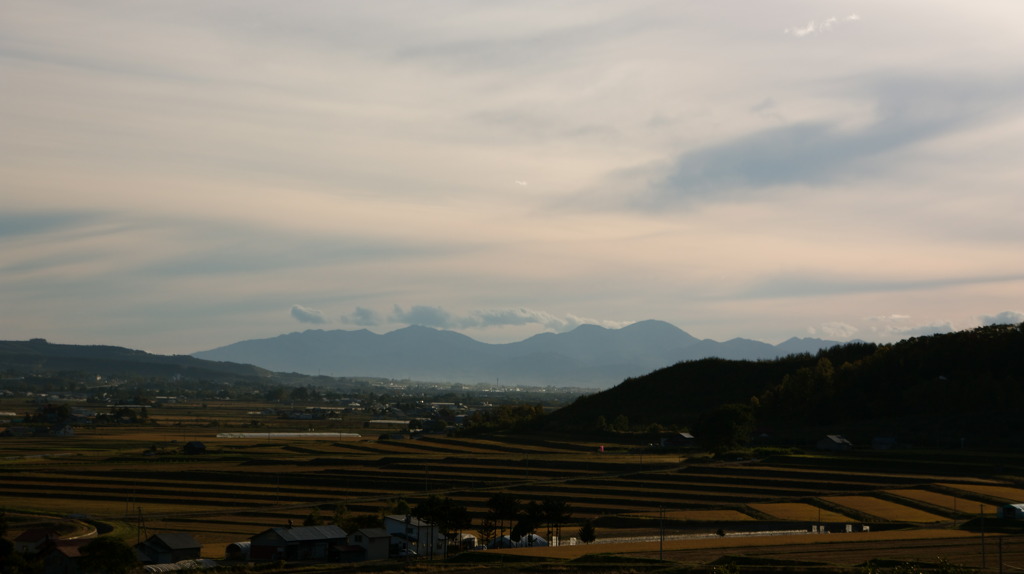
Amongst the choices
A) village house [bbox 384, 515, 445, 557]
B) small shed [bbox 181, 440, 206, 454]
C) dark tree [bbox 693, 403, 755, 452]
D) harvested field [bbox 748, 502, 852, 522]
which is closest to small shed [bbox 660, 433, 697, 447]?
dark tree [bbox 693, 403, 755, 452]

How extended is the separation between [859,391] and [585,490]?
5689 centimetres

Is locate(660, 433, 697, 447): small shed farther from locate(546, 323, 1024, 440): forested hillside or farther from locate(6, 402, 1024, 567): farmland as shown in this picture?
locate(546, 323, 1024, 440): forested hillside

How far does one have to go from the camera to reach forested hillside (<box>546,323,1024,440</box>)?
3927 inches

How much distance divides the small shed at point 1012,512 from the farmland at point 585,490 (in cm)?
120

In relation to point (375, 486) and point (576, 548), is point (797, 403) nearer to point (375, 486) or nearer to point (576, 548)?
point (375, 486)

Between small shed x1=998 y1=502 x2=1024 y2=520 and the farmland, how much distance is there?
3.95 feet

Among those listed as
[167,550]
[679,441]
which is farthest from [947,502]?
[167,550]

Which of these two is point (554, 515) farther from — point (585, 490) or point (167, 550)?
point (167, 550)

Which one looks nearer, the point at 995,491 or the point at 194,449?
the point at 995,491

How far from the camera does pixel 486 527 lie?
51.4 metres

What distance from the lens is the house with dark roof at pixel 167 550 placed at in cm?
4556

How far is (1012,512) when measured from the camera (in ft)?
178

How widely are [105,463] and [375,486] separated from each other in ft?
96.5

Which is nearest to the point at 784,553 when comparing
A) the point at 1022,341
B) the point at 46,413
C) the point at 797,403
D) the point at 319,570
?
the point at 319,570
